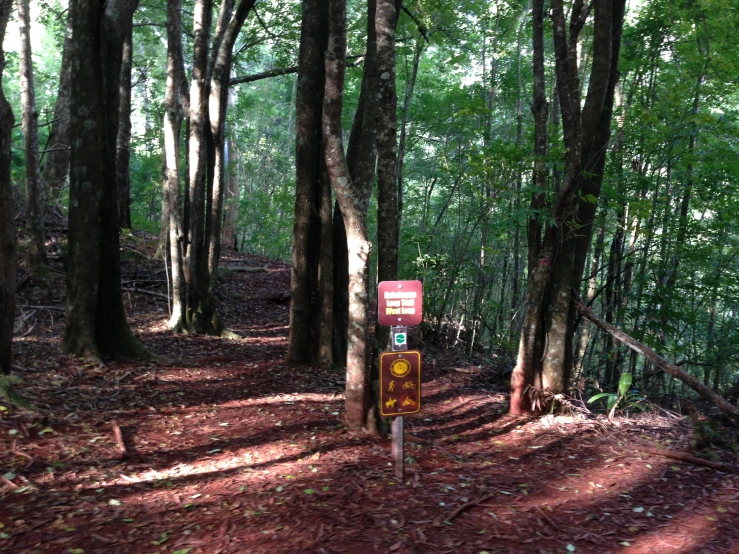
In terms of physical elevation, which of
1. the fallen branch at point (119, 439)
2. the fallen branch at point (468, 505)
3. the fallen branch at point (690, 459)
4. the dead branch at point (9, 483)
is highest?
the dead branch at point (9, 483)

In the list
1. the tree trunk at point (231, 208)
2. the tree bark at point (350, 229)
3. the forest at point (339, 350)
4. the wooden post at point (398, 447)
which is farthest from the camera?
the tree trunk at point (231, 208)

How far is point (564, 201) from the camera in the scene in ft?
21.1

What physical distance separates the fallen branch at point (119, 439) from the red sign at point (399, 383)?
2268mm

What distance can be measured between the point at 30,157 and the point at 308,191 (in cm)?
594

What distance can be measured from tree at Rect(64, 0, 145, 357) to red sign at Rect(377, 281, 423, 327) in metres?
4.44

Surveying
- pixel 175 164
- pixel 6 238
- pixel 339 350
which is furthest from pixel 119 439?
pixel 175 164

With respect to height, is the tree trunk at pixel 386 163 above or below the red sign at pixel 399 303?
above

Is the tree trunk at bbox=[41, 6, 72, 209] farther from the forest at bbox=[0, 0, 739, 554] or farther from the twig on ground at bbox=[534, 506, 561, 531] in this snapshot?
the twig on ground at bbox=[534, 506, 561, 531]

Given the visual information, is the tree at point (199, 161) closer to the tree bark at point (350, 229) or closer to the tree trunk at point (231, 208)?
the tree bark at point (350, 229)

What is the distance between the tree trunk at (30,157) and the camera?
391 inches

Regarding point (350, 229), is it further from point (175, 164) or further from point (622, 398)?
point (175, 164)

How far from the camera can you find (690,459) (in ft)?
17.4

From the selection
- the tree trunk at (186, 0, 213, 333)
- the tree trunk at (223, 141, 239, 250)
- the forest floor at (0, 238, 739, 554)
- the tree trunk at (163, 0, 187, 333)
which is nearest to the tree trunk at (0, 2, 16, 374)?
the forest floor at (0, 238, 739, 554)

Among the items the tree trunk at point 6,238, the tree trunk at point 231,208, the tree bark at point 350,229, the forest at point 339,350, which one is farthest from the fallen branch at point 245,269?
the tree bark at point 350,229
